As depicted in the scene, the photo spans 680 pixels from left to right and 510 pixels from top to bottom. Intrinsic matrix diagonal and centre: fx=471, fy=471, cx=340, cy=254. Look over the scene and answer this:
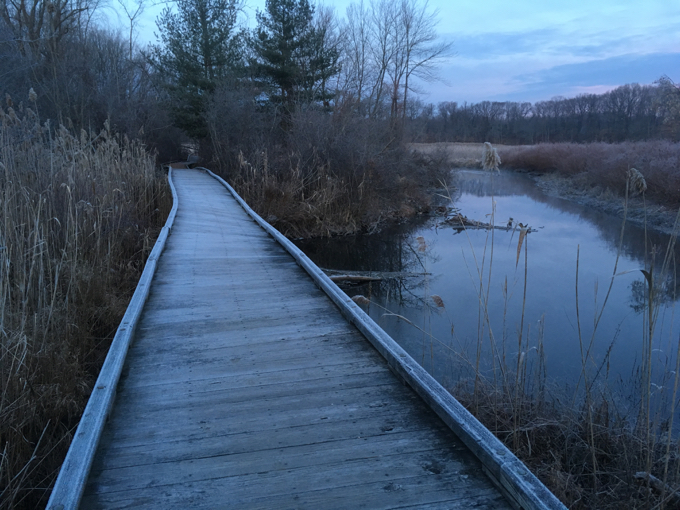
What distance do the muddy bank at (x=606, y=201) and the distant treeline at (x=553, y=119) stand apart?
12.6 metres

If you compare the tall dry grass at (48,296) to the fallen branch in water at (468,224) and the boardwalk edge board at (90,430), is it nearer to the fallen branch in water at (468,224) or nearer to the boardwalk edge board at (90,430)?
the boardwalk edge board at (90,430)

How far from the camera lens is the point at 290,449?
6.56 feet

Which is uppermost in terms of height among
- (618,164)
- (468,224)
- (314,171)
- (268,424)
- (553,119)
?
(553,119)

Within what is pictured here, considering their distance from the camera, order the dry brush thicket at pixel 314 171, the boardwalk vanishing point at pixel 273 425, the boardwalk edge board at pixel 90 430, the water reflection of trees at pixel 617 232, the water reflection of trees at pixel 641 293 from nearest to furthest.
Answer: the boardwalk edge board at pixel 90 430, the boardwalk vanishing point at pixel 273 425, the water reflection of trees at pixel 617 232, the water reflection of trees at pixel 641 293, the dry brush thicket at pixel 314 171

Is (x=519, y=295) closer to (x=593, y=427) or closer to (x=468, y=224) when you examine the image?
(x=593, y=427)

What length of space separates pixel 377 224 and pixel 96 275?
367 inches

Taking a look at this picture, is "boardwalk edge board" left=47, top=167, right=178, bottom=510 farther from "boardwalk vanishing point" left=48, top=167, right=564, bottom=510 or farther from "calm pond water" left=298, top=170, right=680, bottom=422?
"calm pond water" left=298, top=170, right=680, bottom=422

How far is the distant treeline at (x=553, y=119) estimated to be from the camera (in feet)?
147

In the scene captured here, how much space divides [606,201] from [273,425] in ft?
56.5

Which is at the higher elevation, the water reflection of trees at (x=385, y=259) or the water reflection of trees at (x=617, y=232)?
the water reflection of trees at (x=617, y=232)

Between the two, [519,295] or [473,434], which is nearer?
[473,434]

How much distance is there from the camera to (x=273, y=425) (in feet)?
7.14

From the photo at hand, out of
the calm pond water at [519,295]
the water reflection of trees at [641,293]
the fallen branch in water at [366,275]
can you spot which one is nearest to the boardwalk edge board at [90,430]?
the calm pond water at [519,295]

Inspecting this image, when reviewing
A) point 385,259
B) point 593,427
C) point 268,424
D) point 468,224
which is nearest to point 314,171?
point 385,259
